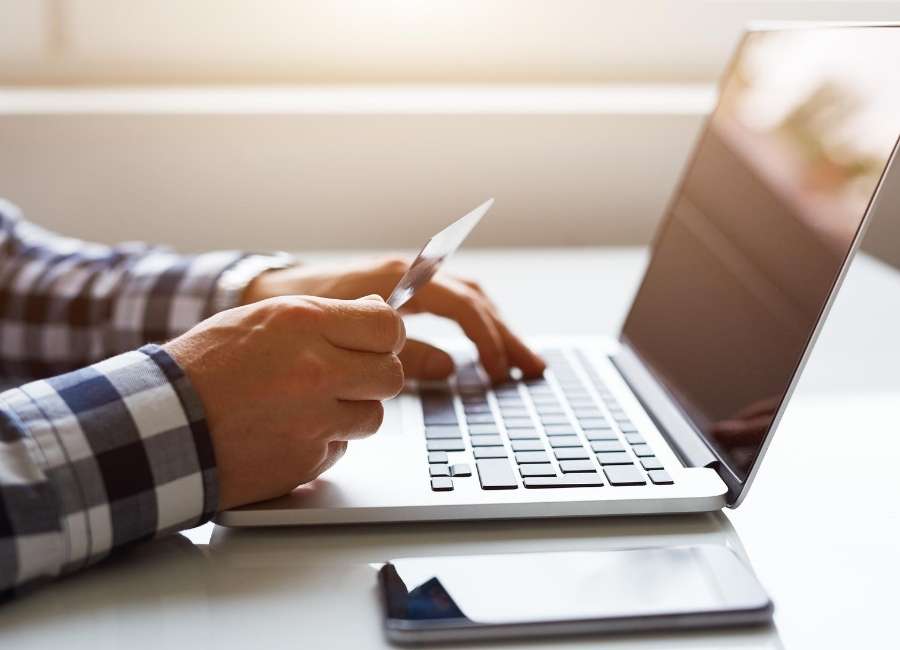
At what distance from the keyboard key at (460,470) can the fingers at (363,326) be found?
8 cm

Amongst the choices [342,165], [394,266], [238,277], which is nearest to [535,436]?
[394,266]

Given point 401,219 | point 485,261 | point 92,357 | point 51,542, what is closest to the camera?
point 51,542

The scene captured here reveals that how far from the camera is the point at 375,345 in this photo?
0.58 meters

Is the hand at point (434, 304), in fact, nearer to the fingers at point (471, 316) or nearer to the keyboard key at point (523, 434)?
the fingers at point (471, 316)

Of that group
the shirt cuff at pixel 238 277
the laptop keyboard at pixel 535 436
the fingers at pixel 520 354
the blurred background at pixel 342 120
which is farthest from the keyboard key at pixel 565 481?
the blurred background at pixel 342 120

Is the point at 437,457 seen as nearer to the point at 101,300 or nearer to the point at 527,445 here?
the point at 527,445

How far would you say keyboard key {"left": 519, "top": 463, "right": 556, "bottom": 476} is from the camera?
22.7 inches

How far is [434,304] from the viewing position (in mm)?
805

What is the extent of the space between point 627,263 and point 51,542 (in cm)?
84

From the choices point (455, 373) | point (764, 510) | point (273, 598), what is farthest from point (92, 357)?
point (764, 510)

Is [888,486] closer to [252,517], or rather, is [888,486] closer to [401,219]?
[252,517]

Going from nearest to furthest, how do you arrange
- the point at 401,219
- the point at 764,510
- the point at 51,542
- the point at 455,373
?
the point at 51,542
the point at 764,510
the point at 455,373
the point at 401,219

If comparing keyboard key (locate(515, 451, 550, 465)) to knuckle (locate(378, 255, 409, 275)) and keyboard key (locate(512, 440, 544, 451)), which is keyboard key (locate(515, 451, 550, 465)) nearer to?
keyboard key (locate(512, 440, 544, 451))

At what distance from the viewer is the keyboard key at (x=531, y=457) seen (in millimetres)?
595
